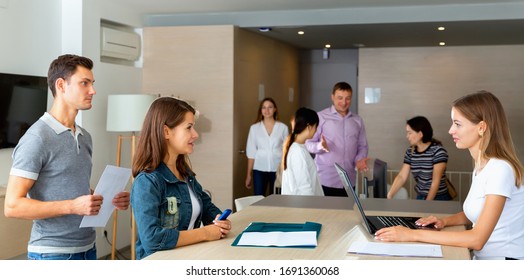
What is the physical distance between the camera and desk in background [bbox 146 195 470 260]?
2.10 m

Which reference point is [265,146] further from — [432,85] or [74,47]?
[432,85]

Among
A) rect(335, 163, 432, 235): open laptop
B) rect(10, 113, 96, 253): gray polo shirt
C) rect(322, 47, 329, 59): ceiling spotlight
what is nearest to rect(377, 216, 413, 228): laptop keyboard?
rect(335, 163, 432, 235): open laptop

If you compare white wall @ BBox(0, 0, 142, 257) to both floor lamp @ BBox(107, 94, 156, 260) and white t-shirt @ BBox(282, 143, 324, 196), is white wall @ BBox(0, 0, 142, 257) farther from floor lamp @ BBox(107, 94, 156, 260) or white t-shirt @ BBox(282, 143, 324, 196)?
white t-shirt @ BBox(282, 143, 324, 196)

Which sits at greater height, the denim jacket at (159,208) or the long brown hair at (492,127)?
the long brown hair at (492,127)

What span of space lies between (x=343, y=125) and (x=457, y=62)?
3.89 metres

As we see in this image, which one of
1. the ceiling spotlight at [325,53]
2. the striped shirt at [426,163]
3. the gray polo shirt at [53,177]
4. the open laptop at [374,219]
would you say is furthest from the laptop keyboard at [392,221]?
the ceiling spotlight at [325,53]

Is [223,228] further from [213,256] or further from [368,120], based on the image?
[368,120]

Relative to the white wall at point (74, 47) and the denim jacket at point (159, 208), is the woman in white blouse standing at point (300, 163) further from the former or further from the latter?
the white wall at point (74, 47)

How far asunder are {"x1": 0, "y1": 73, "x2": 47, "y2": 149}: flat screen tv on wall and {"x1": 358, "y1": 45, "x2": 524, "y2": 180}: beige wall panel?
483 centimetres

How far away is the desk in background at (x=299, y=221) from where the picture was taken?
2.10m

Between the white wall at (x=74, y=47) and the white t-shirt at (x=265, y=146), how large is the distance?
130cm

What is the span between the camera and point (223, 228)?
234cm

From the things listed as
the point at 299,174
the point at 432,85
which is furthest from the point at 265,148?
the point at 432,85

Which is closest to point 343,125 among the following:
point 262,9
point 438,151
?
point 438,151
